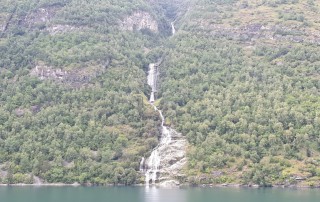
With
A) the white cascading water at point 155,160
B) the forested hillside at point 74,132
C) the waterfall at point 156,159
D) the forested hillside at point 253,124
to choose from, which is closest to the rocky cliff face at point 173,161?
the white cascading water at point 155,160

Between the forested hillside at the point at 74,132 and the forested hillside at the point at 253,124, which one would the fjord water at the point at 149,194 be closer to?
the forested hillside at the point at 253,124

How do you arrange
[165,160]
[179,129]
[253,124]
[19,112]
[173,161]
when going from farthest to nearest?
[19,112] < [179,129] < [253,124] < [165,160] < [173,161]

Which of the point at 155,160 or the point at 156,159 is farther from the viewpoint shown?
the point at 156,159

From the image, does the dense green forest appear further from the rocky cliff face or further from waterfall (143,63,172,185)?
the rocky cliff face

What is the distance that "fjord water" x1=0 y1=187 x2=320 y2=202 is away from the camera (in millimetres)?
113438

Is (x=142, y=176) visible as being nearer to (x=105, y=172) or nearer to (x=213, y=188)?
(x=105, y=172)

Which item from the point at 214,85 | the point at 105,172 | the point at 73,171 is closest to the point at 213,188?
the point at 105,172

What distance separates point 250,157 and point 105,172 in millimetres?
40743

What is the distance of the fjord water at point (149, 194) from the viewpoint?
113438 mm

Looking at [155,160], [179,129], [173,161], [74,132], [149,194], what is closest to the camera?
[149,194]

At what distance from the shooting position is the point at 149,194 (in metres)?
125

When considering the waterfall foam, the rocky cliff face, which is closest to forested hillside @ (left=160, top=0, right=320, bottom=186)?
the rocky cliff face

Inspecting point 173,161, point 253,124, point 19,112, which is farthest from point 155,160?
point 19,112

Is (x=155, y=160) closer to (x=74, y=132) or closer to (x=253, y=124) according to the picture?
(x=74, y=132)
